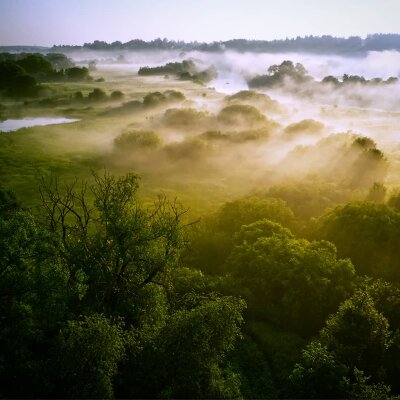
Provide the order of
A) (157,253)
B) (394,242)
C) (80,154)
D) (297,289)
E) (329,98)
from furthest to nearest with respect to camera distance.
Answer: (329,98) < (80,154) < (394,242) < (297,289) < (157,253)

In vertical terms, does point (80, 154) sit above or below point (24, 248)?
below

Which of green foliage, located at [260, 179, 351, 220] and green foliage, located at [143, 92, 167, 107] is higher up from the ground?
green foliage, located at [143, 92, 167, 107]

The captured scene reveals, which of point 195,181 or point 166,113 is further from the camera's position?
point 166,113

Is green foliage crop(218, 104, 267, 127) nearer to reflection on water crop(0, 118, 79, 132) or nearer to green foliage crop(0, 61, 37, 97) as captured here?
reflection on water crop(0, 118, 79, 132)

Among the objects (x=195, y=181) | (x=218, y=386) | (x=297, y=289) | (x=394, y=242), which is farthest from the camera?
(x=195, y=181)

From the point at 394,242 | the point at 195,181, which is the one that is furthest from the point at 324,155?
the point at 394,242

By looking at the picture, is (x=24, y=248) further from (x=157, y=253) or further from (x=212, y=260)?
(x=212, y=260)

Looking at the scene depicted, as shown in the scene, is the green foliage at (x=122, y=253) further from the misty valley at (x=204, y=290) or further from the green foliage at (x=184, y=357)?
the green foliage at (x=184, y=357)

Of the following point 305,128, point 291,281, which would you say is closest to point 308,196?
point 291,281

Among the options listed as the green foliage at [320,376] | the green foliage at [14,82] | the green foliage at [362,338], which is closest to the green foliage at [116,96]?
the green foliage at [14,82]

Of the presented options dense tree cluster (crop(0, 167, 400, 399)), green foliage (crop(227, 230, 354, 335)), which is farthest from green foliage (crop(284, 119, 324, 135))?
green foliage (crop(227, 230, 354, 335))
